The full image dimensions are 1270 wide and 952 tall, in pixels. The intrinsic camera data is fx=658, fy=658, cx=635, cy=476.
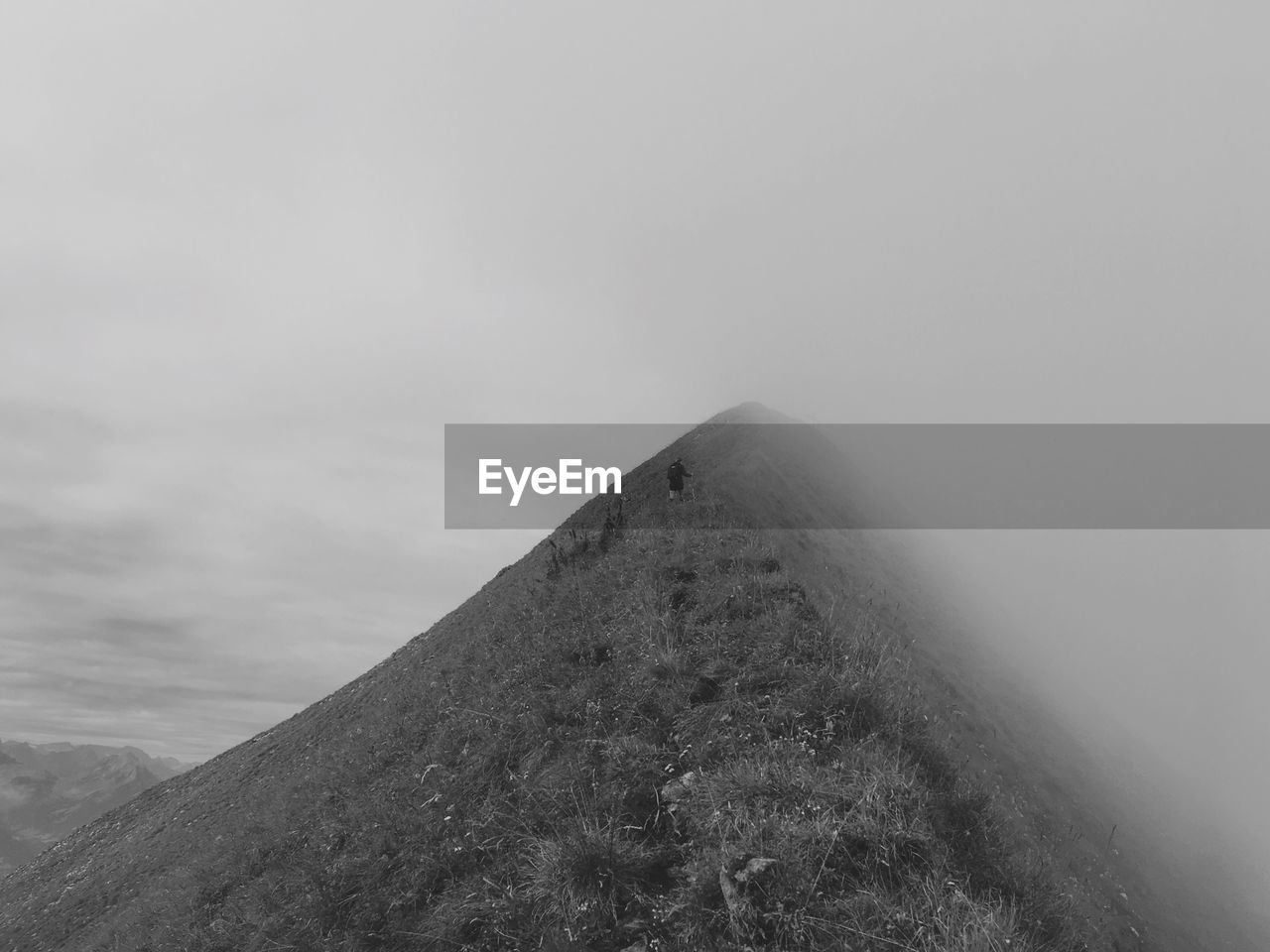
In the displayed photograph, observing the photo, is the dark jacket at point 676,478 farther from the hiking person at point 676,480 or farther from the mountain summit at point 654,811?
the mountain summit at point 654,811

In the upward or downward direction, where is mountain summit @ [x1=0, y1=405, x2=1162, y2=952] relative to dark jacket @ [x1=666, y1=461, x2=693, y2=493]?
downward

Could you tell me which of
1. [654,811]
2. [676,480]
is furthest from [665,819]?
[676,480]

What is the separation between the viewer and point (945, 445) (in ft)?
309

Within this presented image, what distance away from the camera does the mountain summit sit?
239 inches

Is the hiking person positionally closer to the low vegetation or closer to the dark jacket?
the dark jacket

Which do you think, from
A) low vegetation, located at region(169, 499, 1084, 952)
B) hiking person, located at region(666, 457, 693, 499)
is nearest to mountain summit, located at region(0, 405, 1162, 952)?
low vegetation, located at region(169, 499, 1084, 952)

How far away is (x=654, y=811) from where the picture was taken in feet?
24.9

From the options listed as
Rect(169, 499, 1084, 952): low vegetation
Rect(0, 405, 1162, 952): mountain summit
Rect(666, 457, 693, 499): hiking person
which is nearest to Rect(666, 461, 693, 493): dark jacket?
Rect(666, 457, 693, 499): hiking person

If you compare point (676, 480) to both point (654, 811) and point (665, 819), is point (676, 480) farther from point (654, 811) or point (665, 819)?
point (665, 819)

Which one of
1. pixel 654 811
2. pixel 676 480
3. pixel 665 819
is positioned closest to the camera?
pixel 665 819

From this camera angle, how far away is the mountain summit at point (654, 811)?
20.0 feet

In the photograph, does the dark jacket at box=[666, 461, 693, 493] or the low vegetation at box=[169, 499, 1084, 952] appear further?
the dark jacket at box=[666, 461, 693, 493]

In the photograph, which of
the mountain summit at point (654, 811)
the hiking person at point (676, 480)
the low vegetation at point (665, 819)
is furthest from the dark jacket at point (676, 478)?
the low vegetation at point (665, 819)

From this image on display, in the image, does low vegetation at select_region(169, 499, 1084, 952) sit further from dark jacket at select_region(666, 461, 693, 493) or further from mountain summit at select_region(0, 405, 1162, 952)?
dark jacket at select_region(666, 461, 693, 493)
